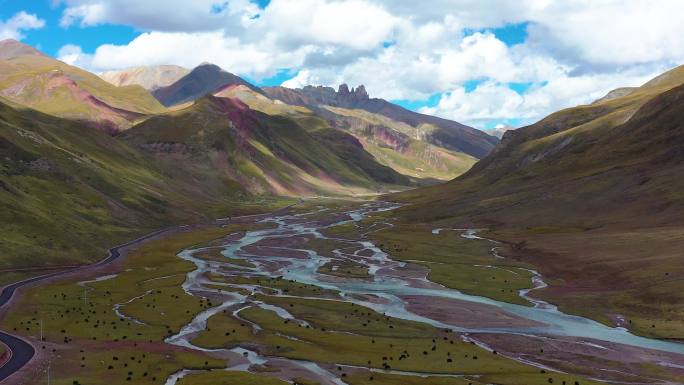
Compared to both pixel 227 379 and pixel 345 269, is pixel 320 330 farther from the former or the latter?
pixel 345 269

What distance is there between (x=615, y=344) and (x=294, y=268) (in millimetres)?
86076

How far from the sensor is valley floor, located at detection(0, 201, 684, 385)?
74.1 meters

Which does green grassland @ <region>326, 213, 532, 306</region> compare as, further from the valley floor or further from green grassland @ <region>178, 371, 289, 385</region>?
green grassland @ <region>178, 371, 289, 385</region>

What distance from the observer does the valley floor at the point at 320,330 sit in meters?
74.1

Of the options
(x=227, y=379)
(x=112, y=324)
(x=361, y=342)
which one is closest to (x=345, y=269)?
(x=361, y=342)

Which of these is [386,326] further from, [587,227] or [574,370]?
[587,227]

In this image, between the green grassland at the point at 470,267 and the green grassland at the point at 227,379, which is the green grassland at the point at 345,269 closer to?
the green grassland at the point at 470,267

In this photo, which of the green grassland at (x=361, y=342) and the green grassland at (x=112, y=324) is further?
the green grassland at (x=361, y=342)

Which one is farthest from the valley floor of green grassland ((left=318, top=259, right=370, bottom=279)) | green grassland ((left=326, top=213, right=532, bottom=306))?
green grassland ((left=326, top=213, right=532, bottom=306))

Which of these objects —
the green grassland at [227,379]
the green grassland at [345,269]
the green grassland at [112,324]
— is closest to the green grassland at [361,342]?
the green grassland at [112,324]

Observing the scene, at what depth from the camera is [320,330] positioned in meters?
97.1

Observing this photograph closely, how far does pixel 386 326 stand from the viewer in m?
98.6

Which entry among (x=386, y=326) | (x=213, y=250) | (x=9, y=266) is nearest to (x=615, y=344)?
(x=386, y=326)

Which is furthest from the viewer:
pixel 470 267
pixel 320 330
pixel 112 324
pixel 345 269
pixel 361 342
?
pixel 345 269
